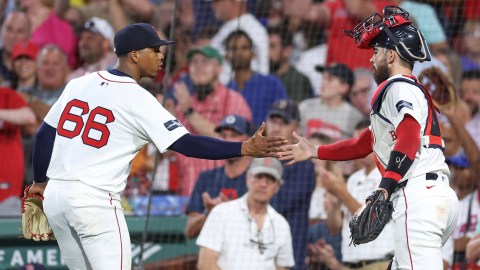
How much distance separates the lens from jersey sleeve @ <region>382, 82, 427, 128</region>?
4.88 meters

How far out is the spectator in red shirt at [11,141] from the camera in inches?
356

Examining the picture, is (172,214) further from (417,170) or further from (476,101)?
(417,170)

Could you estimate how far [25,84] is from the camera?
1012 cm

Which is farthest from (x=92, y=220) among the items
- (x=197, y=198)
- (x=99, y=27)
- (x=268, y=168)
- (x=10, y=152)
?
(x=99, y=27)

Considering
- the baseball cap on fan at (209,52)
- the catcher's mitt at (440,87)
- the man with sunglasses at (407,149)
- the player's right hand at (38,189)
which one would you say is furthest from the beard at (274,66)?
the player's right hand at (38,189)

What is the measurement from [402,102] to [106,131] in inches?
58.5

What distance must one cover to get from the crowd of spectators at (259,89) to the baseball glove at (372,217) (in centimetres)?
280

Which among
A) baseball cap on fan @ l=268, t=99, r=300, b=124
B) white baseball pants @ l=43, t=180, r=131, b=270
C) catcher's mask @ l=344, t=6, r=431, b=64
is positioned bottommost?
white baseball pants @ l=43, t=180, r=131, b=270

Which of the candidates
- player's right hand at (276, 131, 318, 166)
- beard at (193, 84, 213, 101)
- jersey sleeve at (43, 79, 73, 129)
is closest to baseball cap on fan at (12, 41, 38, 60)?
beard at (193, 84, 213, 101)

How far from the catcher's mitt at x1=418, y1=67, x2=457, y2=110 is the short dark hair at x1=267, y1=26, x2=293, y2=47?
80.3 inches

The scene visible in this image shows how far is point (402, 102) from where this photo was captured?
16.0 feet

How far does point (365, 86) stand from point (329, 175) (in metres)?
1.70

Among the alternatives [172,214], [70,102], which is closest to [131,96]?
[70,102]

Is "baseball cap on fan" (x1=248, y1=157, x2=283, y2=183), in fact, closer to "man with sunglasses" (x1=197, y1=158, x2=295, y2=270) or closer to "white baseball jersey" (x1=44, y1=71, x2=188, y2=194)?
"man with sunglasses" (x1=197, y1=158, x2=295, y2=270)
